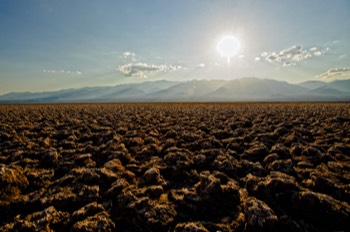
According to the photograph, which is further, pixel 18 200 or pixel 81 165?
pixel 81 165

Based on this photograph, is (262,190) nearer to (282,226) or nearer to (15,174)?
(282,226)

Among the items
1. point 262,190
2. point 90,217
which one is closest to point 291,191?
point 262,190

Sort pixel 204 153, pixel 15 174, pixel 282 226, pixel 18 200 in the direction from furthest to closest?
pixel 204 153 < pixel 15 174 < pixel 18 200 < pixel 282 226

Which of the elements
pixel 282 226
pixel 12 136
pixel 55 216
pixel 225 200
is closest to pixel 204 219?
pixel 225 200

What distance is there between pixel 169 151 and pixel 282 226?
10.7ft

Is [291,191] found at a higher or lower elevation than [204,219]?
higher

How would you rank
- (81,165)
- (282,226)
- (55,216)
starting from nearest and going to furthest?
(282,226) → (55,216) → (81,165)

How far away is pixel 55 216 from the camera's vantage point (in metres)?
2.59

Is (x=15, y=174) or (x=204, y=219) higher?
(x=15, y=174)

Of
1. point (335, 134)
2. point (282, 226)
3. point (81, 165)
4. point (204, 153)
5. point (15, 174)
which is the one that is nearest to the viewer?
point (282, 226)

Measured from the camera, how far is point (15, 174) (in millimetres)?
3580

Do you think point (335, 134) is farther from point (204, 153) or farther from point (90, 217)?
point (90, 217)

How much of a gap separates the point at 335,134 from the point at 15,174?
884 centimetres

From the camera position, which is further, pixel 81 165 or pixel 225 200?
pixel 81 165
